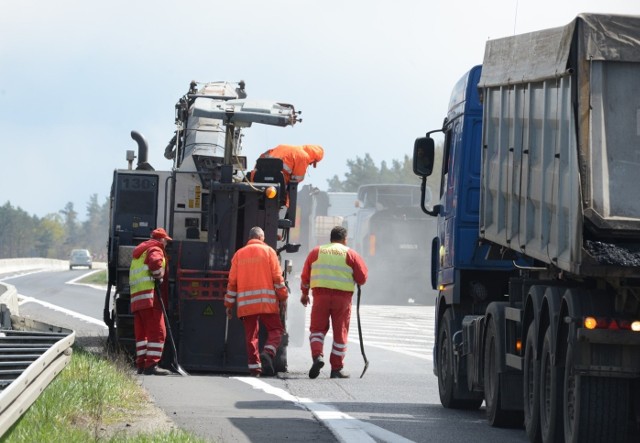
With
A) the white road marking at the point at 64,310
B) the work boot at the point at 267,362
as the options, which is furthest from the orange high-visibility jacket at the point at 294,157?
the white road marking at the point at 64,310

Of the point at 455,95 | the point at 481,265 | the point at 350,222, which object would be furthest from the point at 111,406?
the point at 350,222

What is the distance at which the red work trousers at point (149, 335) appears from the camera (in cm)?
1695

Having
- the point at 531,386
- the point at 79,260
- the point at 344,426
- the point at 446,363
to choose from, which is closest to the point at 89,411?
the point at 344,426

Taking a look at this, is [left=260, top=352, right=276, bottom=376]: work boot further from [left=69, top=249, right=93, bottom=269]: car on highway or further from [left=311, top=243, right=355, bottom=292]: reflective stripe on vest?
[left=69, top=249, right=93, bottom=269]: car on highway

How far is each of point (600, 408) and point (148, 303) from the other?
27.3 feet

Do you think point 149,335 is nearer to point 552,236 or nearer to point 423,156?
point 423,156

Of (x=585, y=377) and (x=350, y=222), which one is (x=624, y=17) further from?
(x=350, y=222)

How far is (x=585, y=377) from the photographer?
9547 mm

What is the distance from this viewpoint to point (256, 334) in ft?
55.8

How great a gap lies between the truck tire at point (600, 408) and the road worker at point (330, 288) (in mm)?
7487

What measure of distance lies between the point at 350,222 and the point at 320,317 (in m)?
32.8

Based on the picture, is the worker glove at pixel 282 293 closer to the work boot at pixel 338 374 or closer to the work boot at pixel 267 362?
the work boot at pixel 267 362

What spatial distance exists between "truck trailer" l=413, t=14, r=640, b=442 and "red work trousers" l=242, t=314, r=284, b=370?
11.0 feet

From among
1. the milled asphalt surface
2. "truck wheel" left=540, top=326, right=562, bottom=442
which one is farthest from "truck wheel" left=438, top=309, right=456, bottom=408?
"truck wheel" left=540, top=326, right=562, bottom=442
